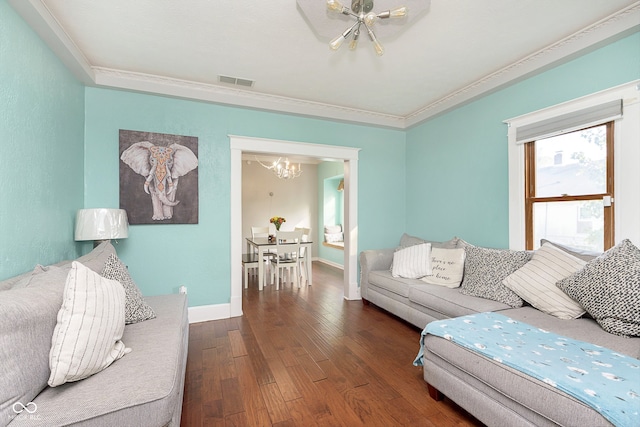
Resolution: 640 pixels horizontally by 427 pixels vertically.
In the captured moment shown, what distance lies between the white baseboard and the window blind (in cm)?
366

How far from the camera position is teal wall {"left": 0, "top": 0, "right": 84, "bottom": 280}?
5.47 feet

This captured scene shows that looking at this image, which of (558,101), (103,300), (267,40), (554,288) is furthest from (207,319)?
(558,101)

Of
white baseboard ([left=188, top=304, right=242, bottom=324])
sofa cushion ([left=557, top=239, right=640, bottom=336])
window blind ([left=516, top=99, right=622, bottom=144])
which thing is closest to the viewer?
sofa cushion ([left=557, top=239, right=640, bottom=336])

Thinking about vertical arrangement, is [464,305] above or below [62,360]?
below

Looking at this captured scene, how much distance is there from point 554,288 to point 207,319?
3.32 meters

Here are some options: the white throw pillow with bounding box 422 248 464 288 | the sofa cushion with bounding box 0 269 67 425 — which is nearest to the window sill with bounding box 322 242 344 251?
the white throw pillow with bounding box 422 248 464 288

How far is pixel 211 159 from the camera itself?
3.31 metres

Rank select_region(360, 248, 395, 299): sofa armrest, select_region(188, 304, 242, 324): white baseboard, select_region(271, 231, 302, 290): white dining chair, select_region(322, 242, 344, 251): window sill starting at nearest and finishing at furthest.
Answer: select_region(188, 304, 242, 324): white baseboard → select_region(360, 248, 395, 299): sofa armrest → select_region(271, 231, 302, 290): white dining chair → select_region(322, 242, 344, 251): window sill

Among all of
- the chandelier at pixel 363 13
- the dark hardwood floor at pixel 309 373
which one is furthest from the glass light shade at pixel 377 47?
the dark hardwood floor at pixel 309 373

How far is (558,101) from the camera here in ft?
8.27

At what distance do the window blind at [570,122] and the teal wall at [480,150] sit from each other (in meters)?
0.16

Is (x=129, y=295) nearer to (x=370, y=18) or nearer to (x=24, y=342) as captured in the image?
(x=24, y=342)

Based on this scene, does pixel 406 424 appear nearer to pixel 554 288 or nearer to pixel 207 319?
pixel 554 288
